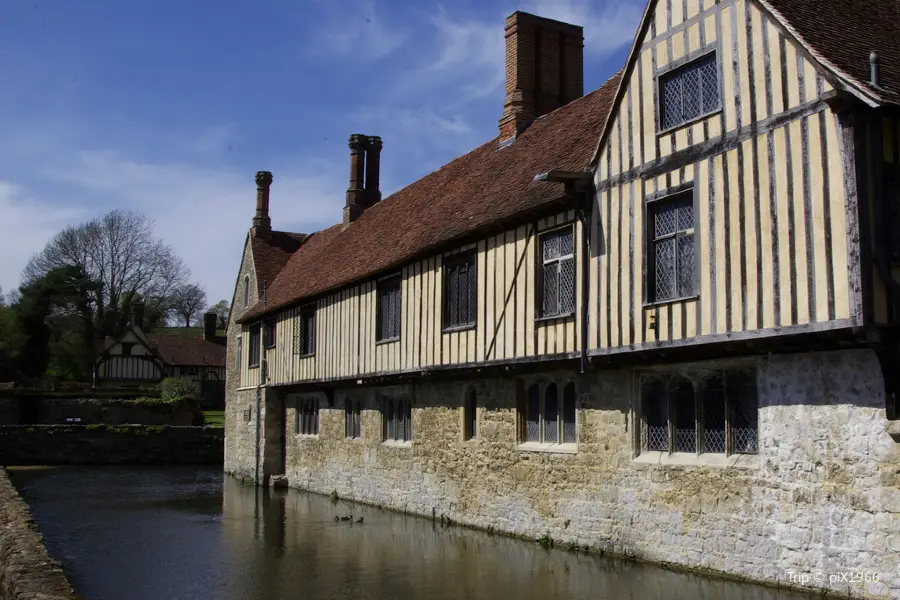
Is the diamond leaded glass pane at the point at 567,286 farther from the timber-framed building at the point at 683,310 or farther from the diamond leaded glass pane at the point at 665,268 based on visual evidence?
the diamond leaded glass pane at the point at 665,268

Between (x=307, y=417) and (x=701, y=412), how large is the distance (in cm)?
1277

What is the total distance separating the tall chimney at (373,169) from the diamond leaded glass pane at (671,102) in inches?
583

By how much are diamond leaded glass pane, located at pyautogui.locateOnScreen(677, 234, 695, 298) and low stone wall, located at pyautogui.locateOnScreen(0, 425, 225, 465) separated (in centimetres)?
2617

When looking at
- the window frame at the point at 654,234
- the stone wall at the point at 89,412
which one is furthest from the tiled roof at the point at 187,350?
the window frame at the point at 654,234

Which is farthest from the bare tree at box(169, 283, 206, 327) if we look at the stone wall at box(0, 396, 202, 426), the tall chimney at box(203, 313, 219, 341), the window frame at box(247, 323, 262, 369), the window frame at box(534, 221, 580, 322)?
the window frame at box(534, 221, 580, 322)

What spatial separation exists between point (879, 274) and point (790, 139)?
59.3 inches

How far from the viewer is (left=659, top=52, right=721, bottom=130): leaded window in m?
9.07

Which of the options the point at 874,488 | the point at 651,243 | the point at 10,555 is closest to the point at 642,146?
the point at 651,243

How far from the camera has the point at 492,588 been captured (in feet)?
29.1

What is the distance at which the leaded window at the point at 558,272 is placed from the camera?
11.0 meters

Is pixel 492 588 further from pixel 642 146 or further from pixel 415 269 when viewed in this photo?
pixel 415 269

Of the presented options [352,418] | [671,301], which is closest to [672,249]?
[671,301]

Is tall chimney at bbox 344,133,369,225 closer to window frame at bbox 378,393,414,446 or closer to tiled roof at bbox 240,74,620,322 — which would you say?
tiled roof at bbox 240,74,620,322

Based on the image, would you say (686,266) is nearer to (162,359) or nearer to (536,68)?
(536,68)
